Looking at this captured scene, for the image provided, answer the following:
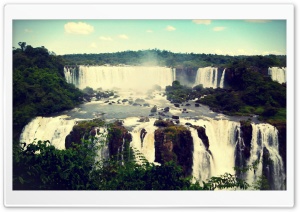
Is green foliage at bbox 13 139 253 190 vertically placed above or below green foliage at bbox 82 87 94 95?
below

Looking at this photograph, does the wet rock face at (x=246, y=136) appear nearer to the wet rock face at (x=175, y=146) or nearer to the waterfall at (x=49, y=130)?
the wet rock face at (x=175, y=146)

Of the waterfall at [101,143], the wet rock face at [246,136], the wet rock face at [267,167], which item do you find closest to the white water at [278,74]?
the wet rock face at [246,136]

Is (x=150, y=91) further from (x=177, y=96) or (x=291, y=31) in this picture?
(x=291, y=31)

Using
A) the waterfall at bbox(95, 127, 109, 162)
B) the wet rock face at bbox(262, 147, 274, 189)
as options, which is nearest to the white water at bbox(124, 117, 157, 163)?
the waterfall at bbox(95, 127, 109, 162)

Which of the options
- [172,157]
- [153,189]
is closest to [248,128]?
[172,157]

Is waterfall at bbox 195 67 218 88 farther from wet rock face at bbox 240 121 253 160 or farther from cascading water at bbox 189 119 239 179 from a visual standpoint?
wet rock face at bbox 240 121 253 160

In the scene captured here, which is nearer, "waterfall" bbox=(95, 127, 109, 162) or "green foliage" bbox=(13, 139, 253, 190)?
"green foliage" bbox=(13, 139, 253, 190)
